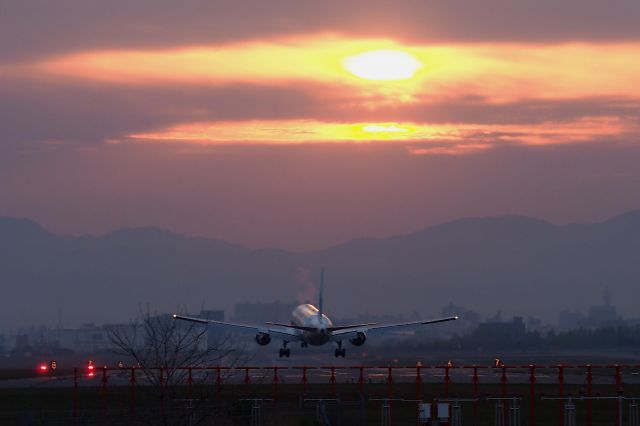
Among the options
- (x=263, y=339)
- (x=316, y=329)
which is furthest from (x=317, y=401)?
(x=263, y=339)

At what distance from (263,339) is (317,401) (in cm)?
4387

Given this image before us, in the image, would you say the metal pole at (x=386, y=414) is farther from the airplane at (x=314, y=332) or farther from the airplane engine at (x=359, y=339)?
the airplane engine at (x=359, y=339)

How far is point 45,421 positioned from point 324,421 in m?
12.1

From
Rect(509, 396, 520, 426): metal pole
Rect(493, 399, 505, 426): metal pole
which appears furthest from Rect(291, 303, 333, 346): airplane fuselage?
Rect(493, 399, 505, 426): metal pole

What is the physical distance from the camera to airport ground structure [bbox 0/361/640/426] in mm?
57500

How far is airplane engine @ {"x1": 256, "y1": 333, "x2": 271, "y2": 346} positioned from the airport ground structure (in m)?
13.4

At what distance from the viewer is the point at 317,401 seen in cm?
6762

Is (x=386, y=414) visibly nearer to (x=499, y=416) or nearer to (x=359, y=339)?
(x=499, y=416)

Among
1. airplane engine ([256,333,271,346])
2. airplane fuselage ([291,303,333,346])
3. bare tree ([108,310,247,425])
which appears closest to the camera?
bare tree ([108,310,247,425])

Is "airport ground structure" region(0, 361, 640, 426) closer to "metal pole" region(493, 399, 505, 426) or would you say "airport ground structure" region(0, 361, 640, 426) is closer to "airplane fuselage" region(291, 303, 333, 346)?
"metal pole" region(493, 399, 505, 426)

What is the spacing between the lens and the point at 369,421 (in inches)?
2564

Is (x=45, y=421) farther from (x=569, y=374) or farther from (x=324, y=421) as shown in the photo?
(x=569, y=374)

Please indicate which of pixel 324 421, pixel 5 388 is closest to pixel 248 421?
pixel 324 421

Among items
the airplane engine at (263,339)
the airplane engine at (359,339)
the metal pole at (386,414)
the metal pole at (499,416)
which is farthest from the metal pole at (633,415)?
the airplane engine at (263,339)
